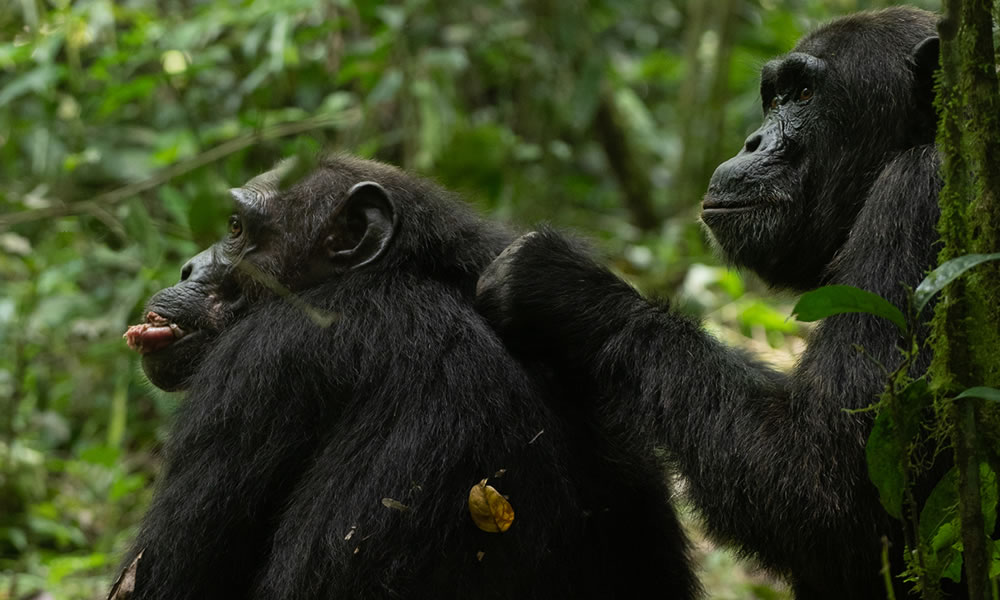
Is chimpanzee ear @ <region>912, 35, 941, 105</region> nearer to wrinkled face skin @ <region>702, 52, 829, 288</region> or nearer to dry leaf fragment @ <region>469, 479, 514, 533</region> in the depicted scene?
wrinkled face skin @ <region>702, 52, 829, 288</region>

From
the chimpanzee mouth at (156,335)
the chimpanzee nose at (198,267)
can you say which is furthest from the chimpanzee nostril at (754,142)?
the chimpanzee mouth at (156,335)

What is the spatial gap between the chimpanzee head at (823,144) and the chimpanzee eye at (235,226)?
1.84 metres

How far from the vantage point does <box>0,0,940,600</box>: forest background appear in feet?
20.6

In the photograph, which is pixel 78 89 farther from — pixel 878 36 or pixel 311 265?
pixel 878 36

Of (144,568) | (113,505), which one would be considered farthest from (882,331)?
(113,505)

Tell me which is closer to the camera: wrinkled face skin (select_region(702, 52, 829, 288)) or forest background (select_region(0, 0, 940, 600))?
wrinkled face skin (select_region(702, 52, 829, 288))

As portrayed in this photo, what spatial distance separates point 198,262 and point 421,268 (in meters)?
0.96

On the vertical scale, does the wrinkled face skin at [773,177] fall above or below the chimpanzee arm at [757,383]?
above

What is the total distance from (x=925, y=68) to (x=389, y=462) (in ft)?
7.39

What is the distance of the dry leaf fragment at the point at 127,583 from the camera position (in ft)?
12.4

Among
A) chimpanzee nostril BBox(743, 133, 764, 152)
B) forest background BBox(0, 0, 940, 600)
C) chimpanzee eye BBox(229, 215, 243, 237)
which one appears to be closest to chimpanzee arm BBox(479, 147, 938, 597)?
chimpanzee nostril BBox(743, 133, 764, 152)

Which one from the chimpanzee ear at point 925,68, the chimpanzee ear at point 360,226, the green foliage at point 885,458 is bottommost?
the chimpanzee ear at point 360,226

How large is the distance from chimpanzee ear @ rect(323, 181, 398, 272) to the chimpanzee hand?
49 centimetres

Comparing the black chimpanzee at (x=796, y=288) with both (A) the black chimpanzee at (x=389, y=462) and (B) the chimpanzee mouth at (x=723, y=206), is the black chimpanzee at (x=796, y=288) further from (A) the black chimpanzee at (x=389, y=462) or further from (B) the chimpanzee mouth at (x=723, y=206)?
(A) the black chimpanzee at (x=389, y=462)
